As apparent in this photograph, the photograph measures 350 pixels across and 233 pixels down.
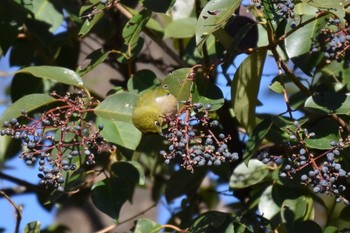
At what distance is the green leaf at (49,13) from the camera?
207cm

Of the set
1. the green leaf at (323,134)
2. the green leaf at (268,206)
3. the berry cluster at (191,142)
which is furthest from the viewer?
the green leaf at (268,206)

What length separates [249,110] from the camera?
1808 millimetres

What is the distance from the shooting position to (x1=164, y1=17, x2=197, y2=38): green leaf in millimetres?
2125

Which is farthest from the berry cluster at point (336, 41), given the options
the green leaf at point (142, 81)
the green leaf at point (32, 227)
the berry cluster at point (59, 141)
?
the green leaf at point (32, 227)

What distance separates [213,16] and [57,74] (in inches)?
13.8

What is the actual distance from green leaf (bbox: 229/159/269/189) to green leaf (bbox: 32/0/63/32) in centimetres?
54

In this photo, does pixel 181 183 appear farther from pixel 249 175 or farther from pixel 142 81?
pixel 142 81

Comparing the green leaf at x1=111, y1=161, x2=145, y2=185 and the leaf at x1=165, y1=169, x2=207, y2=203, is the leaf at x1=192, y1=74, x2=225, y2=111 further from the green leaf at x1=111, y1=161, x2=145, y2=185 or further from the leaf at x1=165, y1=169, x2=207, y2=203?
the leaf at x1=165, y1=169, x2=207, y2=203

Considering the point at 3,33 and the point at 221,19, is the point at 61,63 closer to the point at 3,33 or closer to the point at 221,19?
the point at 3,33

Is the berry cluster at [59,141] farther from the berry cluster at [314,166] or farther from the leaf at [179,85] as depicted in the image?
the berry cluster at [314,166]

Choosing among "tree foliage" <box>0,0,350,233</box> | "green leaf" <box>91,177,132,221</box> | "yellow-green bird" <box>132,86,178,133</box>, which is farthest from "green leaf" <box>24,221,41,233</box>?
"yellow-green bird" <box>132,86,178,133</box>

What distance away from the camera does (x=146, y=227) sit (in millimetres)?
1816

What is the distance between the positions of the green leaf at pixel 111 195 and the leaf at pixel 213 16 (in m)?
0.37

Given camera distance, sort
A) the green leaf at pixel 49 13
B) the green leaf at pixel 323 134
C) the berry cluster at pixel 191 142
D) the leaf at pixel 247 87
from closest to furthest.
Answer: the berry cluster at pixel 191 142
the green leaf at pixel 323 134
the leaf at pixel 247 87
the green leaf at pixel 49 13
